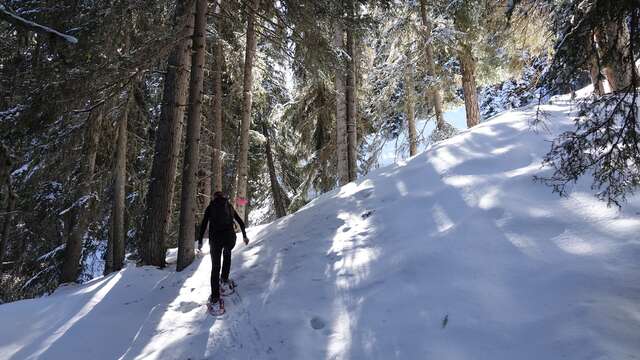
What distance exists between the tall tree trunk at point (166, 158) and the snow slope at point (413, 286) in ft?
2.04

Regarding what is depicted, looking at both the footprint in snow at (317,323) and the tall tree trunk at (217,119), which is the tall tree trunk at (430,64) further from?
the footprint in snow at (317,323)

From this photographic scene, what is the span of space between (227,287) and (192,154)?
2.95 metres

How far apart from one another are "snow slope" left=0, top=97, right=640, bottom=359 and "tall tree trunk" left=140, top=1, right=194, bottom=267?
62cm

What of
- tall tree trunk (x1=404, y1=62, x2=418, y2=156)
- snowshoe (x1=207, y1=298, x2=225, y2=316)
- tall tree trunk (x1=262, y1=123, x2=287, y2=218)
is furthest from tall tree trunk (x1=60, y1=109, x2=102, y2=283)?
tall tree trunk (x1=404, y1=62, x2=418, y2=156)

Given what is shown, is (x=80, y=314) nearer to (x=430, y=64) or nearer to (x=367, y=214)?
(x=367, y=214)

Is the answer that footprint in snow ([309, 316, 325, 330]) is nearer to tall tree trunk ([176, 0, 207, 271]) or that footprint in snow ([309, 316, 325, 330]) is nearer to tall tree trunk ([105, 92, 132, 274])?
tall tree trunk ([176, 0, 207, 271])

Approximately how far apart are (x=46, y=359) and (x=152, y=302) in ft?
5.95

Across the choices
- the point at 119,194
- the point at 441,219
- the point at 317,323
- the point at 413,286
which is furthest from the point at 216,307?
the point at 119,194

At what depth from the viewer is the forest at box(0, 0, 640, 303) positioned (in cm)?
479

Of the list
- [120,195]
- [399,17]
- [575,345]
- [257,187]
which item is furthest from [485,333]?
[257,187]

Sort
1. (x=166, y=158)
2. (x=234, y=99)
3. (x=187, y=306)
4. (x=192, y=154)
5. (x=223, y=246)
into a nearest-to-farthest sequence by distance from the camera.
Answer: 1. (x=187, y=306)
2. (x=223, y=246)
3. (x=192, y=154)
4. (x=166, y=158)
5. (x=234, y=99)

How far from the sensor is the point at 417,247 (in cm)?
656

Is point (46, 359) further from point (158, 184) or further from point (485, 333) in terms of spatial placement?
point (485, 333)

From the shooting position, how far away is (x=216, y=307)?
7059 mm
